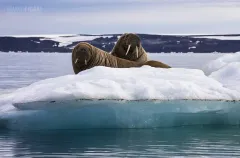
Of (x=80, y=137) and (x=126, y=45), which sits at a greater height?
(x=126, y=45)

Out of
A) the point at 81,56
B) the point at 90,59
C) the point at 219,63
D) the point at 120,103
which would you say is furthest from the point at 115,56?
the point at 219,63

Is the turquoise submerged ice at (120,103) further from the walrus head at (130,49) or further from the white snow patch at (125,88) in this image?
the walrus head at (130,49)

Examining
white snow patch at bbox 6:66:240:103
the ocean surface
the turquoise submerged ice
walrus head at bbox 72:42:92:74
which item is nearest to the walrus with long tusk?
walrus head at bbox 72:42:92:74

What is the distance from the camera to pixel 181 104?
10531 millimetres

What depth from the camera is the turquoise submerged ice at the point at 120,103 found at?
33.2ft

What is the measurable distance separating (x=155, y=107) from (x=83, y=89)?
1.07 metres

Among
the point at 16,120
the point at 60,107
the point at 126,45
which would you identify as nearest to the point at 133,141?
the point at 60,107

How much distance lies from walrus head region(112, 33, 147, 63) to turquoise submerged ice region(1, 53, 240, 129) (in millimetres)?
2814

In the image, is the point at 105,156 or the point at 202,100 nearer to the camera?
the point at 105,156

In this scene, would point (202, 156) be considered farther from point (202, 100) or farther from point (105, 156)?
point (202, 100)

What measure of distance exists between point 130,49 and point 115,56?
0.33 metres

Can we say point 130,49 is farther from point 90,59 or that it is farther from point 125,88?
point 125,88

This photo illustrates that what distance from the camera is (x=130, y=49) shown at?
14.2m

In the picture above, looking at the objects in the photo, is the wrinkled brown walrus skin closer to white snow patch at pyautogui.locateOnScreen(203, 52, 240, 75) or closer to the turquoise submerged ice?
the turquoise submerged ice
